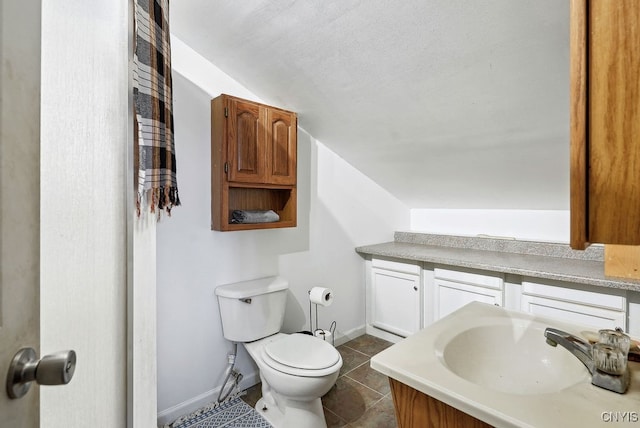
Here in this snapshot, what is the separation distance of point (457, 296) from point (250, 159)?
5.68 feet

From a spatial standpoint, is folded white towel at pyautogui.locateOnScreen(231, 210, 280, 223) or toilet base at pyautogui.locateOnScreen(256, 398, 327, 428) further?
folded white towel at pyautogui.locateOnScreen(231, 210, 280, 223)

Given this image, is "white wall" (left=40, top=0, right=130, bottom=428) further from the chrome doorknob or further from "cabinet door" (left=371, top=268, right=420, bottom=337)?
"cabinet door" (left=371, top=268, right=420, bottom=337)

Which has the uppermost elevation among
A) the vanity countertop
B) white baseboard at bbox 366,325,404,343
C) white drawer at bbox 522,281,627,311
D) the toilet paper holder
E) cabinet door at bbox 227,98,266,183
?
cabinet door at bbox 227,98,266,183

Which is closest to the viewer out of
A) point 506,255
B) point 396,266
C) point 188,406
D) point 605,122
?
point 605,122

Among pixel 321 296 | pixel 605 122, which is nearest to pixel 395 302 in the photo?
pixel 321 296

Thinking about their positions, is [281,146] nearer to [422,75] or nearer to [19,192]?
[422,75]

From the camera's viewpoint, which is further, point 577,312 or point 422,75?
point 577,312

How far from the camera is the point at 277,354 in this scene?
169 centimetres

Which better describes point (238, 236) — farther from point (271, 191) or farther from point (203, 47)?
point (203, 47)

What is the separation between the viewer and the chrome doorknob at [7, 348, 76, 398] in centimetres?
44

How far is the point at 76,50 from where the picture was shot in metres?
0.83

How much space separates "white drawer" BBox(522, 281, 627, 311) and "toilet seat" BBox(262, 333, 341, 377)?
1.25 meters

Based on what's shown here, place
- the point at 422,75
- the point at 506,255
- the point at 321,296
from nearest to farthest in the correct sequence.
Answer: the point at 422,75 → the point at 321,296 → the point at 506,255

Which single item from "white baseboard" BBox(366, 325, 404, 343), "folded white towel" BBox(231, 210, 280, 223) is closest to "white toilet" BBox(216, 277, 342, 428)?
"folded white towel" BBox(231, 210, 280, 223)
